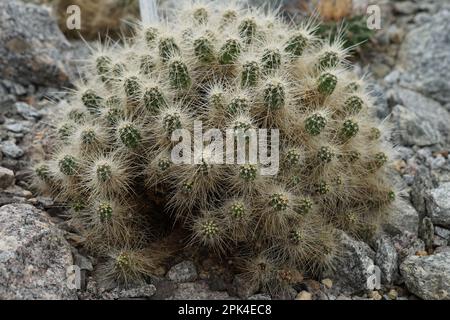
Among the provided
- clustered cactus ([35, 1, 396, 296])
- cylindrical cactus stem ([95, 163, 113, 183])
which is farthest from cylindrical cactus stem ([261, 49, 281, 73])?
cylindrical cactus stem ([95, 163, 113, 183])

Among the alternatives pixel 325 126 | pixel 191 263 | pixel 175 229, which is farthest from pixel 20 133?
pixel 325 126

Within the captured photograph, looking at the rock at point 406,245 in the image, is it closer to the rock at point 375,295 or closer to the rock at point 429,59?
the rock at point 375,295

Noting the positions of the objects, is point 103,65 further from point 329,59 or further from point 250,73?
point 329,59

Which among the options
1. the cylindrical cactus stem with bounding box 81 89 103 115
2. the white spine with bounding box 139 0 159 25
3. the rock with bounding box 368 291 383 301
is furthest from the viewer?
the white spine with bounding box 139 0 159 25

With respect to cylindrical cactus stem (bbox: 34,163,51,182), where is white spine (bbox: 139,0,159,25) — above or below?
above

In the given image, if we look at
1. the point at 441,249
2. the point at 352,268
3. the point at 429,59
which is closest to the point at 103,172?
the point at 352,268

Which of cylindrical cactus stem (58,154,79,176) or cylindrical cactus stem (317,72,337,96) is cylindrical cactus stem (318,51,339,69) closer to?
cylindrical cactus stem (317,72,337,96)
